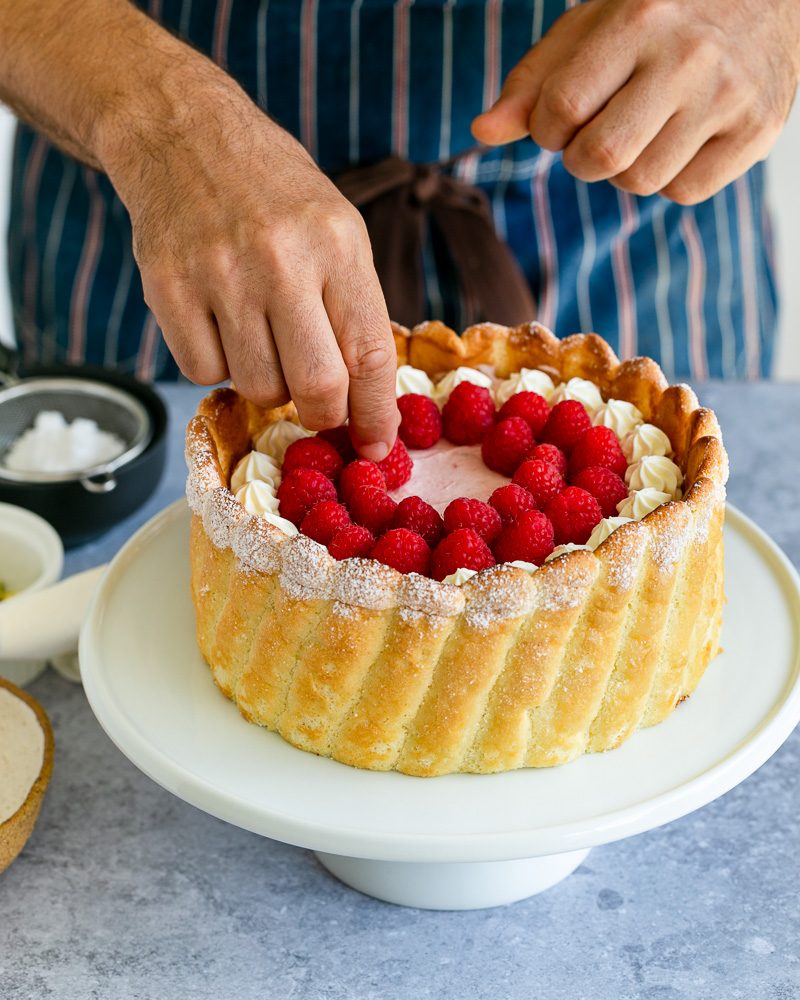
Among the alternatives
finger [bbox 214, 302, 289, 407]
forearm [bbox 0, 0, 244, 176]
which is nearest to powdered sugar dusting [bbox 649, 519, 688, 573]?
finger [bbox 214, 302, 289, 407]

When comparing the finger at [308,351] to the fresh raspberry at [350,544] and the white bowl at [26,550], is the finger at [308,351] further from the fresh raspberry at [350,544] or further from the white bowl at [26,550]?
the white bowl at [26,550]

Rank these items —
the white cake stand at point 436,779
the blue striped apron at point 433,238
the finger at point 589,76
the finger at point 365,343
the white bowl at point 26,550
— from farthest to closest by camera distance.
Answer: the blue striped apron at point 433,238
the white bowl at point 26,550
the finger at point 589,76
the finger at point 365,343
the white cake stand at point 436,779

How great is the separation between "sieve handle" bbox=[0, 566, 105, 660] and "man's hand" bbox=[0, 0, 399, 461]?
428mm

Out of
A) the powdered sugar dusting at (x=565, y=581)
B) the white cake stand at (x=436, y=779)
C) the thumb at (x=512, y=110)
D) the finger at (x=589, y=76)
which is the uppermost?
the finger at (x=589, y=76)

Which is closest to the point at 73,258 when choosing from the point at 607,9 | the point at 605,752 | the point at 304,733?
the point at 607,9

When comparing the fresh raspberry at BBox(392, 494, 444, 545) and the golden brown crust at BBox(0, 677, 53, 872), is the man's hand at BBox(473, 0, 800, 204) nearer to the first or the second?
the fresh raspberry at BBox(392, 494, 444, 545)

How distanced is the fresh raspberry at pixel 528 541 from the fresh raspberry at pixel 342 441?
28cm

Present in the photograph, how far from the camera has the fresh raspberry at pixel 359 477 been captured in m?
A: 1.38

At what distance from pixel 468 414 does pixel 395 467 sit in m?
0.16

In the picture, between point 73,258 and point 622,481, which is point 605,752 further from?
point 73,258

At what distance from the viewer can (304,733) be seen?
1.27 meters

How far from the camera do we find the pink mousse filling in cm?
147

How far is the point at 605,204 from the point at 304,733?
4.79ft

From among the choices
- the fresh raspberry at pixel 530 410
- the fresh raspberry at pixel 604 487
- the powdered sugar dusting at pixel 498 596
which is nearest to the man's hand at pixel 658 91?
the fresh raspberry at pixel 530 410
